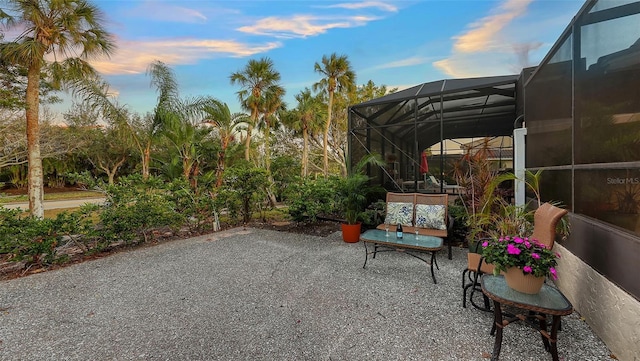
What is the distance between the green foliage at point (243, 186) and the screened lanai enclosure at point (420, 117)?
2.34 metres

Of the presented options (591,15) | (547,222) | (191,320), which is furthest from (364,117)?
(191,320)

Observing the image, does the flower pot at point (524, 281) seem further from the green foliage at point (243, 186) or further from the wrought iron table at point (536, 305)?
the green foliage at point (243, 186)

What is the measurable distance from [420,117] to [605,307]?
5.87m

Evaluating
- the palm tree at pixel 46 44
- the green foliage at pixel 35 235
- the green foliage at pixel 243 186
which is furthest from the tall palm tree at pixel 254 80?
the green foliage at pixel 35 235

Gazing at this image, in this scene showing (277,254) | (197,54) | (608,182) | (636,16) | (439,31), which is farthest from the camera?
(197,54)

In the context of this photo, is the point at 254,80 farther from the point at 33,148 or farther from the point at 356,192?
the point at 356,192

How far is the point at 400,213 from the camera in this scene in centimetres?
470

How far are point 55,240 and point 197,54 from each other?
6.79 metres

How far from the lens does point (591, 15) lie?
2.36m

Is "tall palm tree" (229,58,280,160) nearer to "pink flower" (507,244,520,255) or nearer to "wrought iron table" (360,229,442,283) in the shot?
"wrought iron table" (360,229,442,283)

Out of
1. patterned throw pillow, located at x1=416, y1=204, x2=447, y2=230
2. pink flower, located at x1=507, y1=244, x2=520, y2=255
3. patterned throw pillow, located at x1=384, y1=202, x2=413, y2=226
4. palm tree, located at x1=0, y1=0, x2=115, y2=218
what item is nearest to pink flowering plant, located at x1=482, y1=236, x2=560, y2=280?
pink flower, located at x1=507, y1=244, x2=520, y2=255

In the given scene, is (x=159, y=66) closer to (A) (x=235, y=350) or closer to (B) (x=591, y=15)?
(A) (x=235, y=350)

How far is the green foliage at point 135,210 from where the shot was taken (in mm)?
4625

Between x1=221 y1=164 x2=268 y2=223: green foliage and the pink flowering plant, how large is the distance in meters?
5.25
